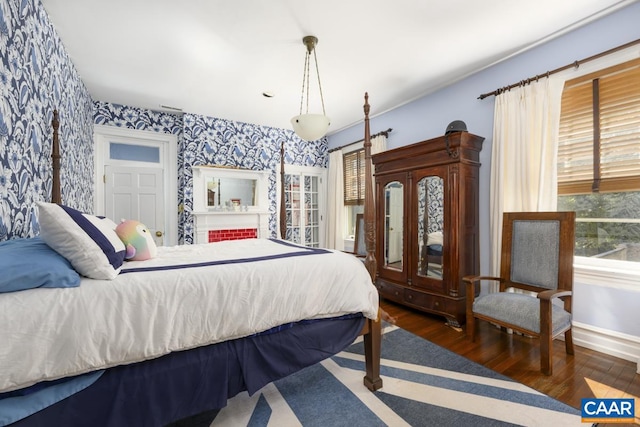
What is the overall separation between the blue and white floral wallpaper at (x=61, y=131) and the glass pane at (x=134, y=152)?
0.97 feet

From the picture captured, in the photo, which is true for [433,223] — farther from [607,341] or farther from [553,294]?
[607,341]

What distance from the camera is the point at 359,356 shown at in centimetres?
220

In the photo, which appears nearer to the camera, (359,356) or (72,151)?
(359,356)

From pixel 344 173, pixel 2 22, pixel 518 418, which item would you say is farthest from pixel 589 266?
pixel 2 22

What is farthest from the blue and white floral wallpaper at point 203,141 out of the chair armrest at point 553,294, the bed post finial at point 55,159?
the chair armrest at point 553,294

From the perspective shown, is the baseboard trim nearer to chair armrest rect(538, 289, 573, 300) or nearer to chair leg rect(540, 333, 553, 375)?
chair armrest rect(538, 289, 573, 300)

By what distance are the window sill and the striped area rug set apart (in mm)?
1174

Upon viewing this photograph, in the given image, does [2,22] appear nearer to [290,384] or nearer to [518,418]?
[290,384]

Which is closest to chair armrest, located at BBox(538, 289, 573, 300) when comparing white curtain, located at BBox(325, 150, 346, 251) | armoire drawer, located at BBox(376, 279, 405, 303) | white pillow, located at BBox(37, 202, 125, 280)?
armoire drawer, located at BBox(376, 279, 405, 303)

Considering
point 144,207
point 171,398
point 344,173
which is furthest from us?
point 344,173

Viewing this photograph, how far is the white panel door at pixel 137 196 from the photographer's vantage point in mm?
3973

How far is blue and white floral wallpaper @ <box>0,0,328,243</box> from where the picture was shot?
1634 millimetres

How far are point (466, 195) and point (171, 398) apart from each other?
9.16 ft

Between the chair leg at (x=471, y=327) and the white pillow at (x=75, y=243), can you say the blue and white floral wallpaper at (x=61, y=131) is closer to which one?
the white pillow at (x=75, y=243)
